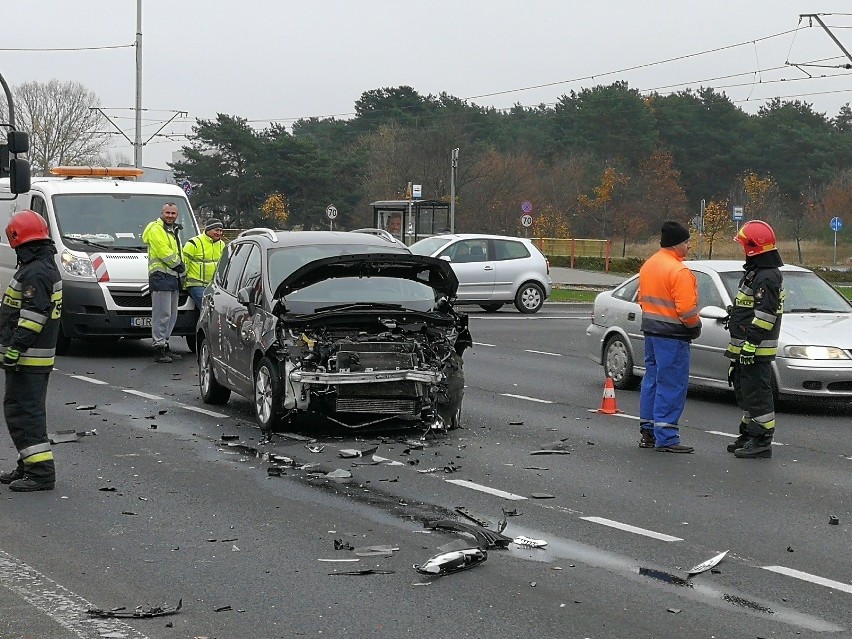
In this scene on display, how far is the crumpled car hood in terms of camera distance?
37.2 ft

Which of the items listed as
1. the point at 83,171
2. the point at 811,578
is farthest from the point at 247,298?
the point at 83,171

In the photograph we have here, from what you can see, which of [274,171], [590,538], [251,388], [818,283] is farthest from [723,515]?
[274,171]

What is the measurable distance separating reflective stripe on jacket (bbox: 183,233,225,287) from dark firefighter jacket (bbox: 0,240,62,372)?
829cm

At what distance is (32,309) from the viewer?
8789 mm

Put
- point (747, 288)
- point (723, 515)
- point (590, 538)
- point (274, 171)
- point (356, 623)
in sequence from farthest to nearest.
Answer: point (274, 171)
point (747, 288)
point (723, 515)
point (590, 538)
point (356, 623)

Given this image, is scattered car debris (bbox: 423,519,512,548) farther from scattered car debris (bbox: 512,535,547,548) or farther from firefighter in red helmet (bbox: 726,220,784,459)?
firefighter in red helmet (bbox: 726,220,784,459)

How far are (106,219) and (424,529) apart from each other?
12.1 m

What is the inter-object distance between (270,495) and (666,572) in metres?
3.02

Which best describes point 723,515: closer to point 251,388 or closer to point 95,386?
point 251,388

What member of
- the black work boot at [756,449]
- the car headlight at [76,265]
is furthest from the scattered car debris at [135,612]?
the car headlight at [76,265]

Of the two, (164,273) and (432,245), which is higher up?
(432,245)

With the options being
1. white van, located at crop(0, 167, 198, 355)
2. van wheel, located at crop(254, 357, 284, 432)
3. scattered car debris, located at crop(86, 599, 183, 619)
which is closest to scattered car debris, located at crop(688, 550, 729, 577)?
scattered car debris, located at crop(86, 599, 183, 619)

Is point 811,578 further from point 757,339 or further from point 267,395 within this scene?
point 267,395

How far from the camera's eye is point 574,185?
79750 millimetres
